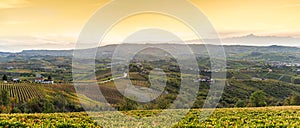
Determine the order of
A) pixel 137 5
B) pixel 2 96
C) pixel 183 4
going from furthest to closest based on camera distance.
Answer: pixel 2 96 < pixel 137 5 < pixel 183 4

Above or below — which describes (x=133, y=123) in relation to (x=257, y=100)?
above

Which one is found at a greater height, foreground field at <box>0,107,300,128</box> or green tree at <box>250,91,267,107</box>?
foreground field at <box>0,107,300,128</box>

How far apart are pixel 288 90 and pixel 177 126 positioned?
548 feet

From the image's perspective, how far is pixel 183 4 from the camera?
20281 millimetres

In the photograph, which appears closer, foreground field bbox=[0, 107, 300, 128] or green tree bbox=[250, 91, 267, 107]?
foreground field bbox=[0, 107, 300, 128]

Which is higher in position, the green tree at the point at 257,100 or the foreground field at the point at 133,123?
the foreground field at the point at 133,123

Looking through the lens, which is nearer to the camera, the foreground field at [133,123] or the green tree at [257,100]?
the foreground field at [133,123]

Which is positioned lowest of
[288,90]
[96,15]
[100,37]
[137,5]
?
[288,90]

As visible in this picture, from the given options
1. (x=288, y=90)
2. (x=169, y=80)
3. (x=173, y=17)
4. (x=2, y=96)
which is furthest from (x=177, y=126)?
(x=288, y=90)

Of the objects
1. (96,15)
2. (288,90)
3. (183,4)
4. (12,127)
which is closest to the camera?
(12,127)

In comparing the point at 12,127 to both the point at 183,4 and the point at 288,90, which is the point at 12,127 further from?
the point at 288,90

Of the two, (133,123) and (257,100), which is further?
(257,100)

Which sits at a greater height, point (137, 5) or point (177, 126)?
point (137, 5)

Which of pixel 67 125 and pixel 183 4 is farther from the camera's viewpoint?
pixel 183 4
